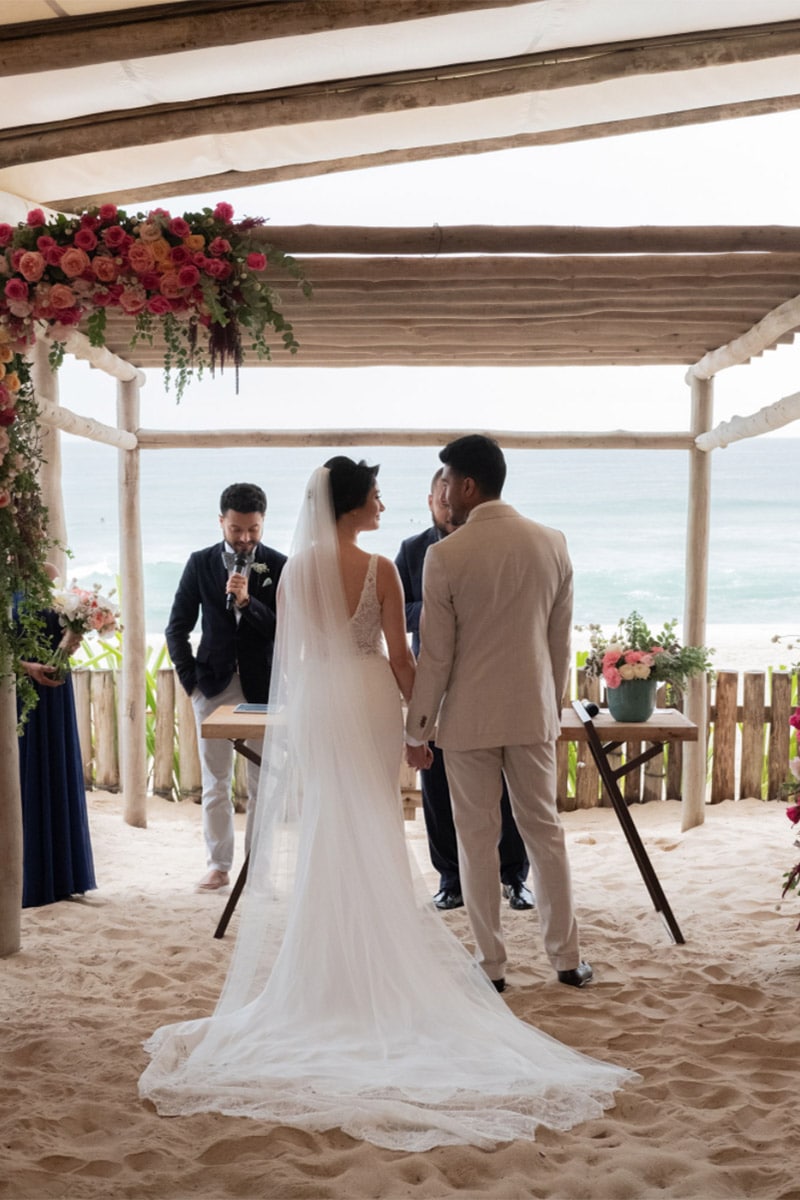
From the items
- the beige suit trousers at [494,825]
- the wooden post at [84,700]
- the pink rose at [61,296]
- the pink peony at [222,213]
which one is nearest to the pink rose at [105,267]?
the pink rose at [61,296]

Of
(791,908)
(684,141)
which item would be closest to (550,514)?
(684,141)

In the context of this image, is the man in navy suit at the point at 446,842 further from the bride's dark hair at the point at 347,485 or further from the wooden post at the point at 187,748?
the wooden post at the point at 187,748

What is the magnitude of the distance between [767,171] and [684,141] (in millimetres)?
3037

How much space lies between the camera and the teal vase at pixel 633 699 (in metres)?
5.18

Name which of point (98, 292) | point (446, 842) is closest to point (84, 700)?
point (446, 842)

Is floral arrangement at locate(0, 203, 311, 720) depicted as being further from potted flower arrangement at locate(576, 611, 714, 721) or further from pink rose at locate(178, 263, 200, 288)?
potted flower arrangement at locate(576, 611, 714, 721)

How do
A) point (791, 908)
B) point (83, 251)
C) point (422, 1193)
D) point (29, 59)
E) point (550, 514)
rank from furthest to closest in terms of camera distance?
point (550, 514), point (791, 908), point (83, 251), point (29, 59), point (422, 1193)

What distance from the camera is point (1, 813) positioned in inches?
192

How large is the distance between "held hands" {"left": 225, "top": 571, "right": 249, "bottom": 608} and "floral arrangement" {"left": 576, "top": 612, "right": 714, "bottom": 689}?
177 cm

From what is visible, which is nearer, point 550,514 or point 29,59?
point 29,59

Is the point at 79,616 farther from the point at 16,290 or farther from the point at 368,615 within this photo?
the point at 368,615

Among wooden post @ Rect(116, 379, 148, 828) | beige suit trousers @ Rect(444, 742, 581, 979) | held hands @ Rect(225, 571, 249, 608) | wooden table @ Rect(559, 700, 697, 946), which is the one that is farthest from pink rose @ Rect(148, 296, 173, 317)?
wooden post @ Rect(116, 379, 148, 828)

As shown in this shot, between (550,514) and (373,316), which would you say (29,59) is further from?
(550,514)

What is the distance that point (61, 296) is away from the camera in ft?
14.3
